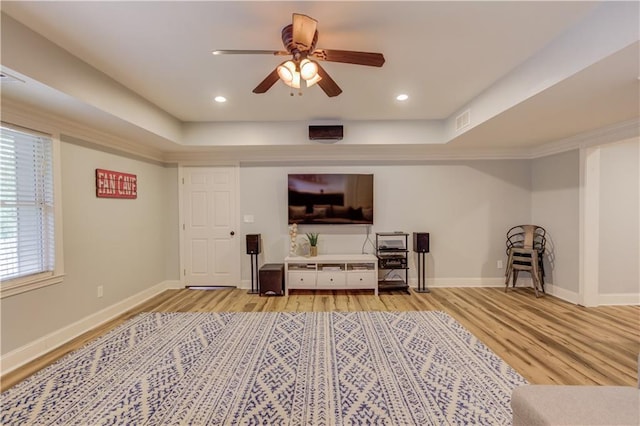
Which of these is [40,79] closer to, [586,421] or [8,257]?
[8,257]

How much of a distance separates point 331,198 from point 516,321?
9.44 ft

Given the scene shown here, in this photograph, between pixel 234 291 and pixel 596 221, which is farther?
pixel 234 291

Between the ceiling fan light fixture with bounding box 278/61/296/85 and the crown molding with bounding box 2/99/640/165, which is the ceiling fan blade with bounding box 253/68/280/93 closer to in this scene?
the ceiling fan light fixture with bounding box 278/61/296/85

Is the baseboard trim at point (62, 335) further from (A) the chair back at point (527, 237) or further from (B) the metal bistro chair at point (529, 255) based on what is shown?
(A) the chair back at point (527, 237)

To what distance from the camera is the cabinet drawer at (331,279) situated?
421 cm

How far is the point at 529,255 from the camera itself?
405 centimetres

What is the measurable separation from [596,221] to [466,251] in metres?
1.64

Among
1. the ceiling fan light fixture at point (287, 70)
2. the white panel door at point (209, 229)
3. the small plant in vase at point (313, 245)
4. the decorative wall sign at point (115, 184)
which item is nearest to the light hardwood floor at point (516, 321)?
the white panel door at point (209, 229)

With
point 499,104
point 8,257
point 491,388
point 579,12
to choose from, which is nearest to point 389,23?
point 579,12

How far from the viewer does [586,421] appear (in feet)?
3.48

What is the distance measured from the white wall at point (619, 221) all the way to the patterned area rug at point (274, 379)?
2.51m

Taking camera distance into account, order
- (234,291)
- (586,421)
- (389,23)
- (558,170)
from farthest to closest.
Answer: (234,291), (558,170), (389,23), (586,421)

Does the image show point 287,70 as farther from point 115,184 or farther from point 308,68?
point 115,184

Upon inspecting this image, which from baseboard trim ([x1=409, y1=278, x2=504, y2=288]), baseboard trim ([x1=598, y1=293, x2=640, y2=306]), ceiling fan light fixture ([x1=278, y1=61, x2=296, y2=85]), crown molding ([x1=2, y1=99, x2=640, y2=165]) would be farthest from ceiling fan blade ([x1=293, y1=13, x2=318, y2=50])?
baseboard trim ([x1=598, y1=293, x2=640, y2=306])
